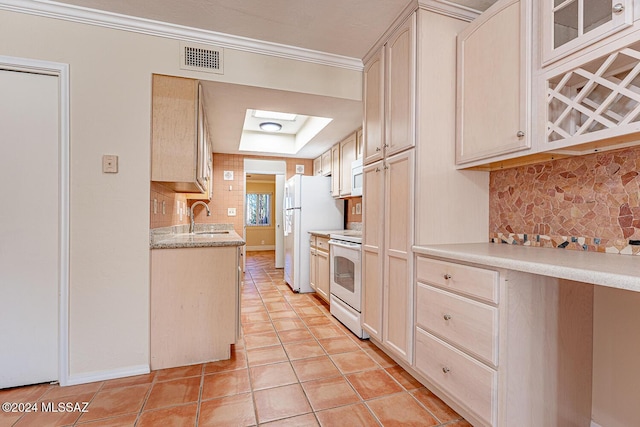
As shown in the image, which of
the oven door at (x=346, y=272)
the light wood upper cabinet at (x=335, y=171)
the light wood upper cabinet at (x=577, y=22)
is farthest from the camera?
the light wood upper cabinet at (x=335, y=171)

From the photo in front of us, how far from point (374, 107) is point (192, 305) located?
199cm

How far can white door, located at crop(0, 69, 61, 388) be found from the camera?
5.84 feet

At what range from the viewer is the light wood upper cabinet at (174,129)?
2.04 meters

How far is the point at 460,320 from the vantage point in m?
1.45

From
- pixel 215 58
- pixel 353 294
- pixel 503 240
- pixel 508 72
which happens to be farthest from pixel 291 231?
pixel 508 72

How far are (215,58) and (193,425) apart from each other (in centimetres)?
230

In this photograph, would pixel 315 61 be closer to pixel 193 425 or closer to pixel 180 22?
pixel 180 22

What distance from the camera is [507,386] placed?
1.23m

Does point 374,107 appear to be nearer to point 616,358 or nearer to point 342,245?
point 342,245

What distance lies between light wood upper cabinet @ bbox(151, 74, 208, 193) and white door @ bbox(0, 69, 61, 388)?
551mm

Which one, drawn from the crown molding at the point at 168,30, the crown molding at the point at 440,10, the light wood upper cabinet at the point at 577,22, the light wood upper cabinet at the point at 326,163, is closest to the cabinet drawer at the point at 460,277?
the light wood upper cabinet at the point at 577,22

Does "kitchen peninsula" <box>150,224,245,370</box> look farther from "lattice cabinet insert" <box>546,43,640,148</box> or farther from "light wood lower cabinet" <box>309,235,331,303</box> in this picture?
"lattice cabinet insert" <box>546,43,640,148</box>

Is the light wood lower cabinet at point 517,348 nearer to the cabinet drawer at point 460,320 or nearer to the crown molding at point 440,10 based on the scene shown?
the cabinet drawer at point 460,320

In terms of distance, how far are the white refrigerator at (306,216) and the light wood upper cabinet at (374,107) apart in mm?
1777
